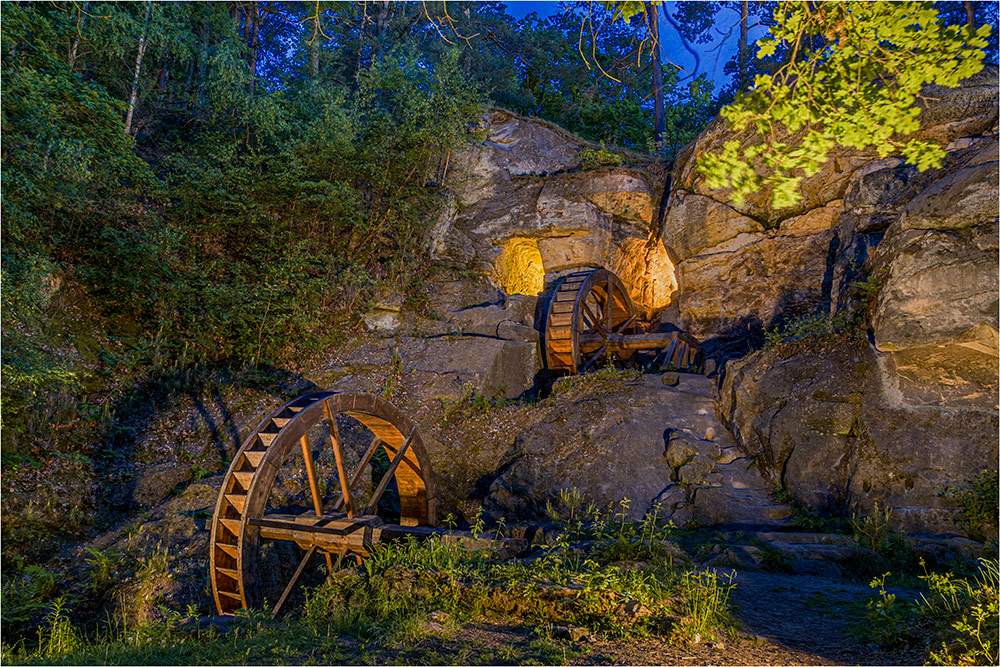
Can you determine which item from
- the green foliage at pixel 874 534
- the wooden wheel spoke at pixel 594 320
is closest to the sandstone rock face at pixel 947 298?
the green foliage at pixel 874 534

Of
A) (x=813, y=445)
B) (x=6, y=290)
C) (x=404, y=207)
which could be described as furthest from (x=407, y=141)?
(x=813, y=445)

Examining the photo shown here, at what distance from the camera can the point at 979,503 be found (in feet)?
→ 20.7

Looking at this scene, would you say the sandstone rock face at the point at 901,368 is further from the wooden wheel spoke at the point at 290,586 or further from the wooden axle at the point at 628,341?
the wooden wheel spoke at the point at 290,586

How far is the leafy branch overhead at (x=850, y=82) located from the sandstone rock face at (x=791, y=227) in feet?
24.2

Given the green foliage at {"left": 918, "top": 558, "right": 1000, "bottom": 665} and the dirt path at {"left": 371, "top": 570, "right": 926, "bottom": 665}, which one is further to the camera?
the dirt path at {"left": 371, "top": 570, "right": 926, "bottom": 665}

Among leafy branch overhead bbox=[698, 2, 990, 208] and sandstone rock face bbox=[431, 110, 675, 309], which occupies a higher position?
sandstone rock face bbox=[431, 110, 675, 309]

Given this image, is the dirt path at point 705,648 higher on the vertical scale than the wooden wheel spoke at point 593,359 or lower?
lower

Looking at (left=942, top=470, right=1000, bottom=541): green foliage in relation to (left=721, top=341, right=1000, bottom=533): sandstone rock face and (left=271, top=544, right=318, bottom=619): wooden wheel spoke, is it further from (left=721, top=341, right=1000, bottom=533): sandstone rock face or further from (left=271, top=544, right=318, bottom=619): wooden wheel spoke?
(left=271, top=544, right=318, bottom=619): wooden wheel spoke

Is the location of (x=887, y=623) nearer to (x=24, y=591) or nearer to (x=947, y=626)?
(x=947, y=626)

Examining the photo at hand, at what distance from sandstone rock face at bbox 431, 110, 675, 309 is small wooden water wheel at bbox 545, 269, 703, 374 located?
3192 mm

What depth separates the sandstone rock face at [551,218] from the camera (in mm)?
17406

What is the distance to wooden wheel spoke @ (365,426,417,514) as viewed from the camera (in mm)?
7516

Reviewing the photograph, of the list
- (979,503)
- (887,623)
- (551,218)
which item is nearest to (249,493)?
(887,623)

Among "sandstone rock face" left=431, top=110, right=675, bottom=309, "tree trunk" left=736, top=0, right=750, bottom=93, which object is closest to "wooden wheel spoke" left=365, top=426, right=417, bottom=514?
"sandstone rock face" left=431, top=110, right=675, bottom=309
